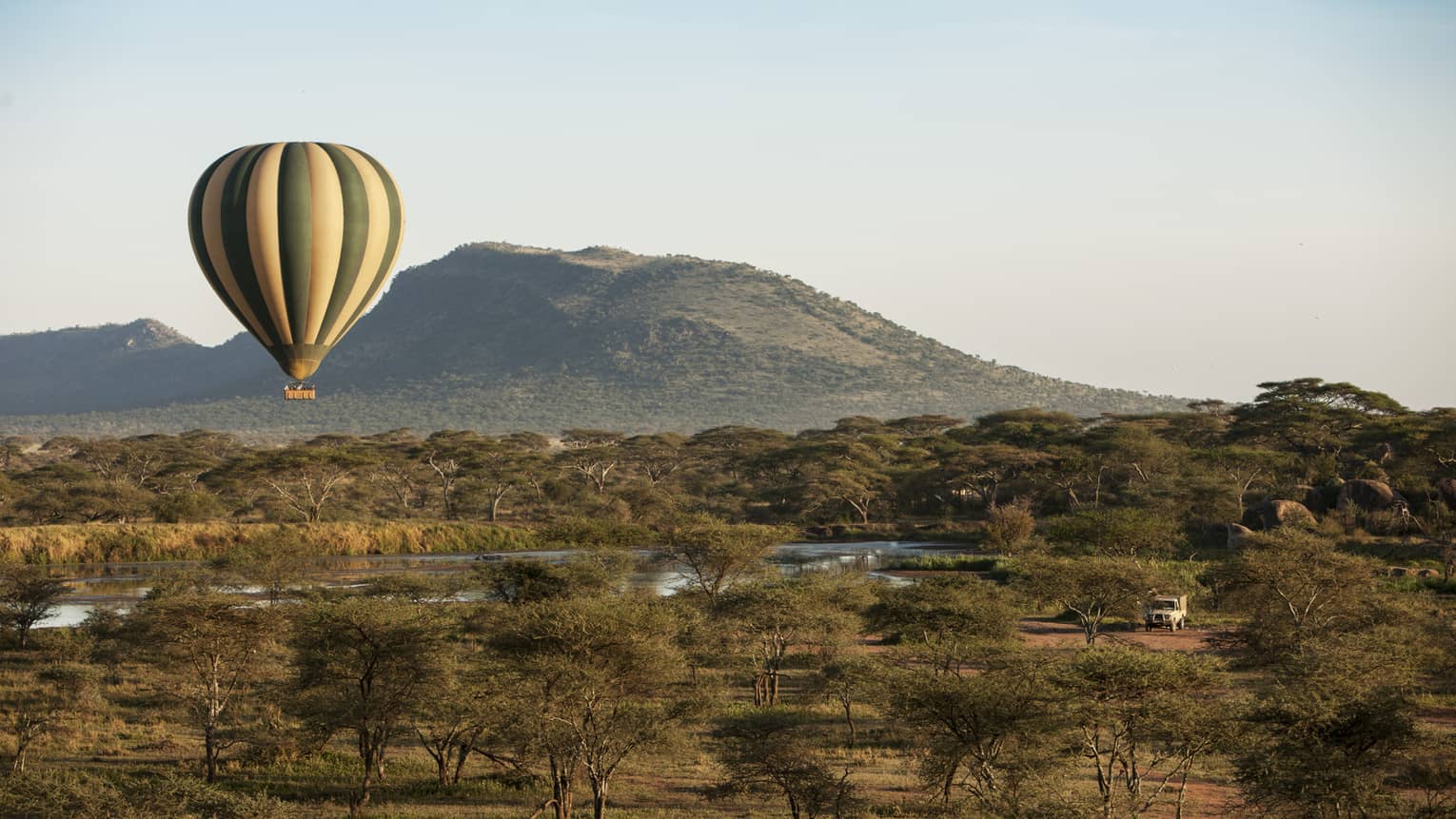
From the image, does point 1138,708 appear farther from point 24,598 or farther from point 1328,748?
point 24,598

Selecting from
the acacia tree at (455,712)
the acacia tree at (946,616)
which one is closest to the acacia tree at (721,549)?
the acacia tree at (946,616)

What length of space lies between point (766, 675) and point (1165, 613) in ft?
51.2

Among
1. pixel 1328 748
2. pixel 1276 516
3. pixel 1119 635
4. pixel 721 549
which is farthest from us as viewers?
pixel 1276 516

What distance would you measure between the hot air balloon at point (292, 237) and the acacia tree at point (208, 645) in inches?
352

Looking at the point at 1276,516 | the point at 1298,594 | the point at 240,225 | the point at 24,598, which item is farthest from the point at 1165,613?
the point at 24,598

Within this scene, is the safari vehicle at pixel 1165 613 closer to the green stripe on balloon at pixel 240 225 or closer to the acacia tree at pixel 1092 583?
the acacia tree at pixel 1092 583

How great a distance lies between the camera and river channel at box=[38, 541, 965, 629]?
157 ft

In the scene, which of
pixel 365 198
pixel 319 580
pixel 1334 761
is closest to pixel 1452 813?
pixel 1334 761

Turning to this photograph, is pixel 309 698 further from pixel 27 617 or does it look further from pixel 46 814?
pixel 27 617

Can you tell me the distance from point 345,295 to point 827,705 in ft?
57.5

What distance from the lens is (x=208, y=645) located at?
87.6 ft

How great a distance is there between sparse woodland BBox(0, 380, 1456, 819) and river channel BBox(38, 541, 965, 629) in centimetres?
191

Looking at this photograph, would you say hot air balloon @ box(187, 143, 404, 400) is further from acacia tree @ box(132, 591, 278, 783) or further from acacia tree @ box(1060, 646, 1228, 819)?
acacia tree @ box(1060, 646, 1228, 819)

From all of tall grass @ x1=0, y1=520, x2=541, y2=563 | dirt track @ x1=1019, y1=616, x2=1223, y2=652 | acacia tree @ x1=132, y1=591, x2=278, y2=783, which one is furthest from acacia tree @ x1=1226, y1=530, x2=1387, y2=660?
tall grass @ x1=0, y1=520, x2=541, y2=563
